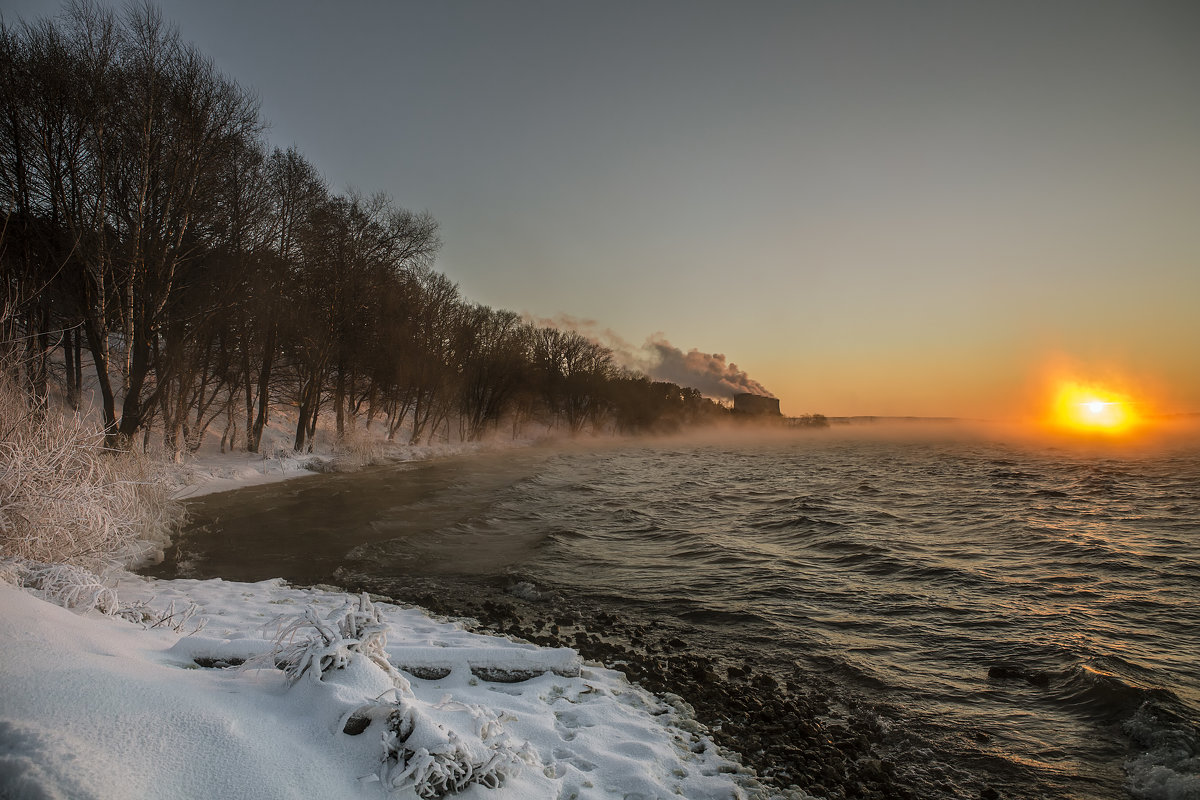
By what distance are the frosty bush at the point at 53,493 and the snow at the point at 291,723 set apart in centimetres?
229

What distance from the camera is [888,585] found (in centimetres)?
1084

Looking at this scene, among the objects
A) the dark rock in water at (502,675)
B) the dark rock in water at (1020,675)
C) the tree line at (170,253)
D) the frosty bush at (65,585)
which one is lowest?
the dark rock in water at (502,675)

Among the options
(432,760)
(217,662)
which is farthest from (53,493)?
(432,760)

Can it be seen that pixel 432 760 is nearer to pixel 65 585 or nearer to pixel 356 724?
pixel 356 724

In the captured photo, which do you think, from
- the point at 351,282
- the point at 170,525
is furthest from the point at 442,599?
the point at 351,282

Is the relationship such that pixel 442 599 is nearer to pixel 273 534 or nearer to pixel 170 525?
pixel 273 534

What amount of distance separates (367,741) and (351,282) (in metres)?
31.4

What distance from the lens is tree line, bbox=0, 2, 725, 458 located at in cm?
1568

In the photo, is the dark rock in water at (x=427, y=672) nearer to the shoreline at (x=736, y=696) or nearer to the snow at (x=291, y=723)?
the snow at (x=291, y=723)

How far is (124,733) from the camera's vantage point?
306 centimetres

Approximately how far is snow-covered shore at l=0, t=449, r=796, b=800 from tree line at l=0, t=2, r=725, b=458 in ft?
19.9

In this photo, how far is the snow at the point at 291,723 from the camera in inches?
115

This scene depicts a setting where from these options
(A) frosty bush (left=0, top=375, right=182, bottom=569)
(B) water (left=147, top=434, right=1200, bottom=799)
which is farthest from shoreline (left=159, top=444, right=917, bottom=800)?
(A) frosty bush (left=0, top=375, right=182, bottom=569)

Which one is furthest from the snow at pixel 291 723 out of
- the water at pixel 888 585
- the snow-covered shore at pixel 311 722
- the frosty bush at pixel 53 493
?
the frosty bush at pixel 53 493
